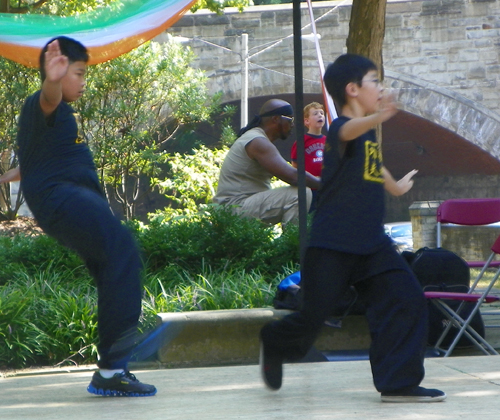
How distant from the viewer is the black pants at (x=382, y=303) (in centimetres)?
359

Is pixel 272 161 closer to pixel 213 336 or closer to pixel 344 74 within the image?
pixel 213 336

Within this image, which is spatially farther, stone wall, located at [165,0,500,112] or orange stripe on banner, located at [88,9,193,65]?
stone wall, located at [165,0,500,112]

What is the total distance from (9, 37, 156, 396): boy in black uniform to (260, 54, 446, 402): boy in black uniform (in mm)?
822

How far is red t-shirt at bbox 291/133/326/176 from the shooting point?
811 cm

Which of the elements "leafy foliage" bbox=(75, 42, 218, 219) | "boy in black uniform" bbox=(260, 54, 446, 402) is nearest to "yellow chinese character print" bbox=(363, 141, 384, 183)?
"boy in black uniform" bbox=(260, 54, 446, 402)

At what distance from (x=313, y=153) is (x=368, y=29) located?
4.82 feet

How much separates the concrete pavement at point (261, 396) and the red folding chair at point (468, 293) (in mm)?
653

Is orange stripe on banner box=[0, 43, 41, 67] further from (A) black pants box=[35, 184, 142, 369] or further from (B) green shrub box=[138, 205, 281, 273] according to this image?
(B) green shrub box=[138, 205, 281, 273]

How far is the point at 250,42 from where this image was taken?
24.7 meters

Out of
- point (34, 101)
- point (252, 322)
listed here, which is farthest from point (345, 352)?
point (34, 101)

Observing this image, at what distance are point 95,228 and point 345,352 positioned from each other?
8.97 feet

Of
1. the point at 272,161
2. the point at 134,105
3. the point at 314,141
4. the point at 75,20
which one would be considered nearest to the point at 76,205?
the point at 75,20

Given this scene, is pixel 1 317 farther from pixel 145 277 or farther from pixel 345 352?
pixel 345 352

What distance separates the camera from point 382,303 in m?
3.67
